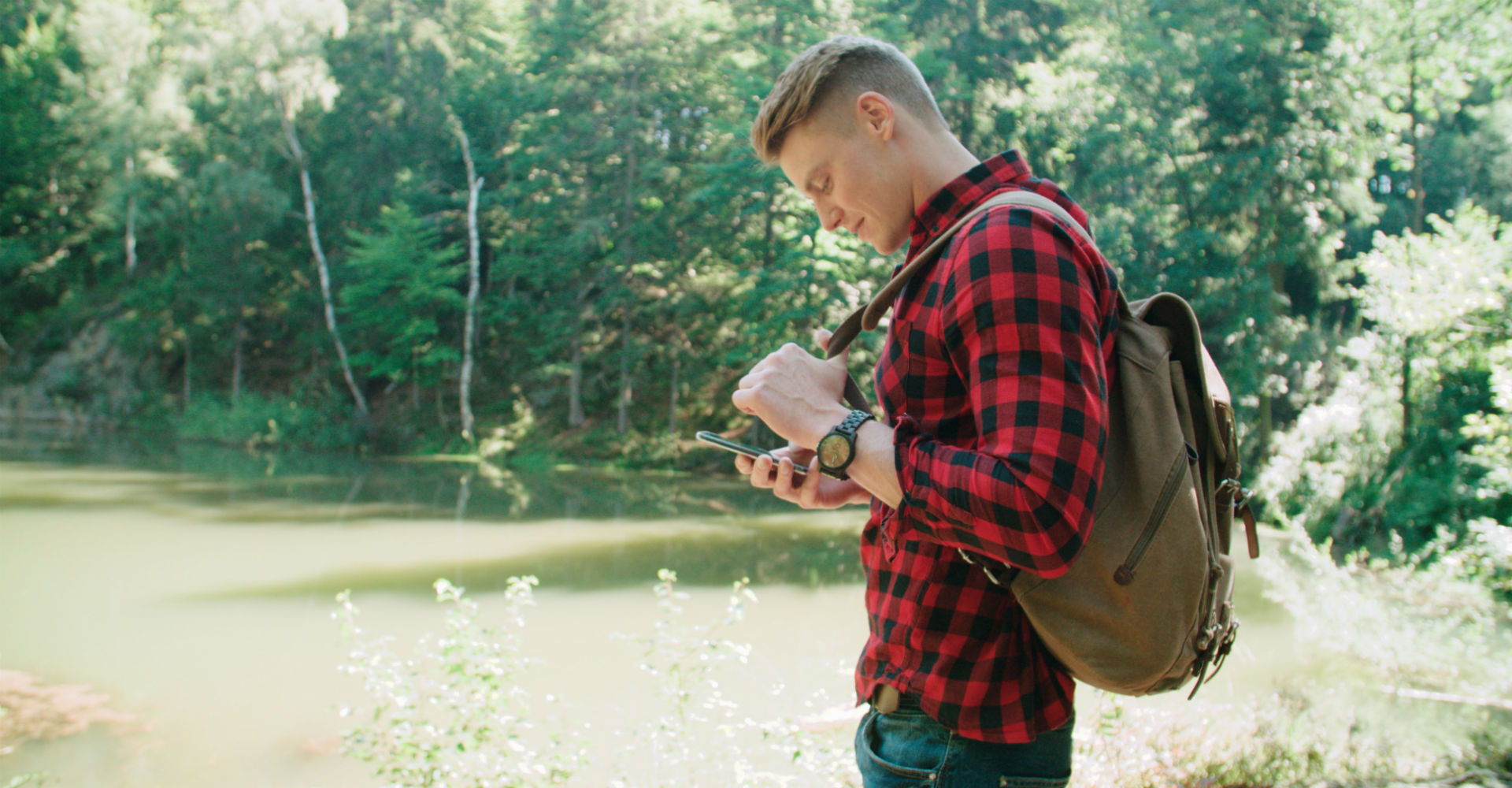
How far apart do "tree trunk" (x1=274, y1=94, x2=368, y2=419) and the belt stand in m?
23.3

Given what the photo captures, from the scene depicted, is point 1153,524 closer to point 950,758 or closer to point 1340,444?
point 950,758

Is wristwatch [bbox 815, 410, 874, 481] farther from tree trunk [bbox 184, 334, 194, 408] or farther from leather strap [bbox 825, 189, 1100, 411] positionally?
tree trunk [bbox 184, 334, 194, 408]

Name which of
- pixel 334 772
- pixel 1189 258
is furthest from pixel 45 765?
pixel 1189 258

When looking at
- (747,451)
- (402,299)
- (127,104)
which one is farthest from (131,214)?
(747,451)

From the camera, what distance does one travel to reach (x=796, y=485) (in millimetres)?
1339

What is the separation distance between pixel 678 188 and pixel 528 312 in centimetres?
467

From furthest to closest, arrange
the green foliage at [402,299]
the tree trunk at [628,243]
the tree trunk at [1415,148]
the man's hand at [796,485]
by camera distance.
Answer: the green foliage at [402,299], the tree trunk at [628,243], the tree trunk at [1415,148], the man's hand at [796,485]

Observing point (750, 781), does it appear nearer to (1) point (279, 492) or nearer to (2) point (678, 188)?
(1) point (279, 492)

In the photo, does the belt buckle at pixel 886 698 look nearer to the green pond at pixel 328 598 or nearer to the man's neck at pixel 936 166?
the man's neck at pixel 936 166

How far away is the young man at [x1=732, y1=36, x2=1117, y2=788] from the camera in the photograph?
39.2 inches

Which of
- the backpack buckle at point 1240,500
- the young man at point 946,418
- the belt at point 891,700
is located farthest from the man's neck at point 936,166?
the belt at point 891,700

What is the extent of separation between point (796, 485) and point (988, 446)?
1.23 ft

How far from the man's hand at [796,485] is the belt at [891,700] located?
0.75ft

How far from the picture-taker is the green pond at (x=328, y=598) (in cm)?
523
